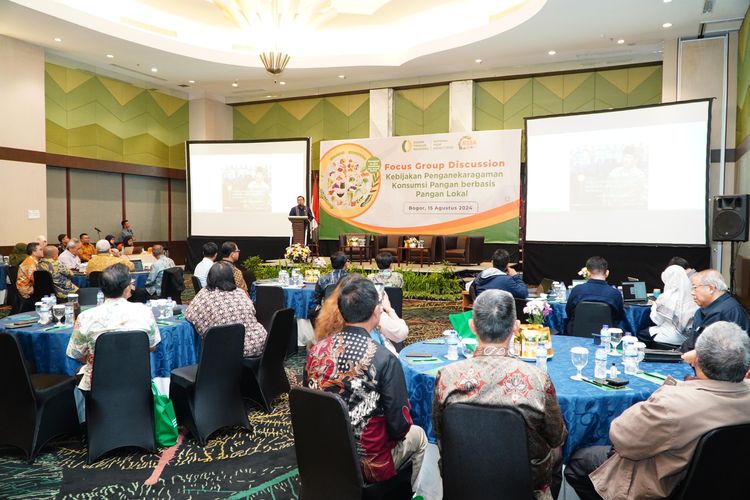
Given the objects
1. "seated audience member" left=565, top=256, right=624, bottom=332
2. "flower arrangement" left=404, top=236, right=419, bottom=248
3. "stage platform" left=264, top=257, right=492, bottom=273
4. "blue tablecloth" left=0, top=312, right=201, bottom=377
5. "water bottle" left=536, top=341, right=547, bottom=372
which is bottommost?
"blue tablecloth" left=0, top=312, right=201, bottom=377

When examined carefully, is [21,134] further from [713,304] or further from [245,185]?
[713,304]

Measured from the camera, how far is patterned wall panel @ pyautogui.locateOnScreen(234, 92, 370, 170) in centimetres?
1500

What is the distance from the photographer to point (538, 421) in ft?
6.24

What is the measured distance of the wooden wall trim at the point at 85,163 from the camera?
37.6 feet

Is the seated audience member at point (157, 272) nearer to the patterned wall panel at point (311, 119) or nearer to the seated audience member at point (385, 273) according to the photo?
the seated audience member at point (385, 273)

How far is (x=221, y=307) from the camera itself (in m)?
4.02

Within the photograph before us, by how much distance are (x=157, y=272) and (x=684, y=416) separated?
678 cm

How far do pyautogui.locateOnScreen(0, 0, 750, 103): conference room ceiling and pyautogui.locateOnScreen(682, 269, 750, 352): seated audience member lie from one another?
6730mm

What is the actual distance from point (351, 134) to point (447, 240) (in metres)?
4.44

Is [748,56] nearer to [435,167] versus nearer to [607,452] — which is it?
[435,167]

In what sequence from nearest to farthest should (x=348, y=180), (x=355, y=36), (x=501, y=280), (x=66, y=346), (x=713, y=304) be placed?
(x=713, y=304) < (x=66, y=346) < (x=501, y=280) < (x=355, y=36) < (x=348, y=180)

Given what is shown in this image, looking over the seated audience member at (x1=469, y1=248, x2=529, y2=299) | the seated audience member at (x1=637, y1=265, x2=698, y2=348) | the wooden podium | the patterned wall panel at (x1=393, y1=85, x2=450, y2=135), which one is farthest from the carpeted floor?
the patterned wall panel at (x1=393, y1=85, x2=450, y2=135)

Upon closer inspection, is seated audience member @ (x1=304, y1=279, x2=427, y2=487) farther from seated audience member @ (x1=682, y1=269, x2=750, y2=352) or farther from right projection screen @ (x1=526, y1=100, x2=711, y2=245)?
right projection screen @ (x1=526, y1=100, x2=711, y2=245)

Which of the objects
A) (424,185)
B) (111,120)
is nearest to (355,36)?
(424,185)
